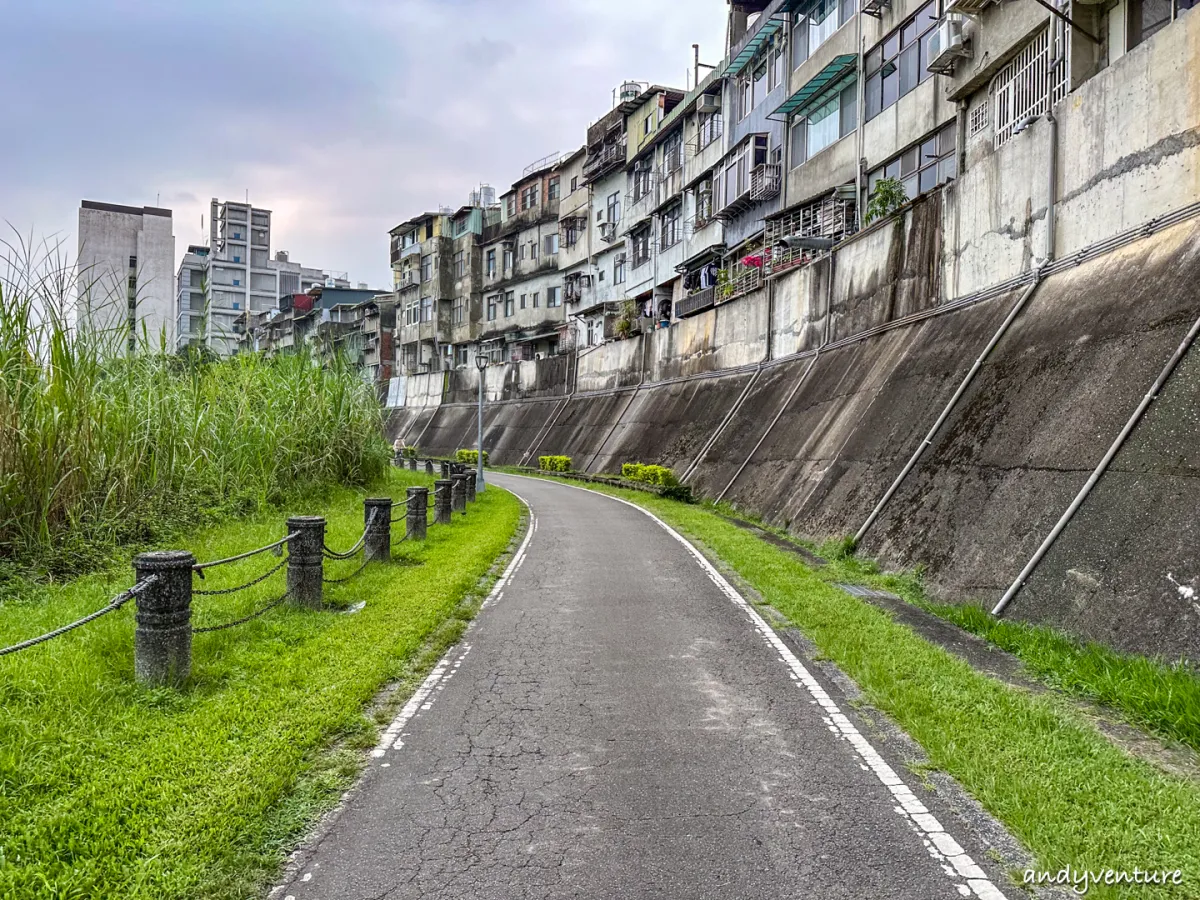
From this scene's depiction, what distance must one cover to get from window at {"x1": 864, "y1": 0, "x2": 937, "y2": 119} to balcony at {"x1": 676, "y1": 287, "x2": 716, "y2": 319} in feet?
34.0

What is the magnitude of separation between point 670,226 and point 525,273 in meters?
19.4

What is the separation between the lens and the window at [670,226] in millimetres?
43719

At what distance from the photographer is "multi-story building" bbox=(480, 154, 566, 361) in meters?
60.1

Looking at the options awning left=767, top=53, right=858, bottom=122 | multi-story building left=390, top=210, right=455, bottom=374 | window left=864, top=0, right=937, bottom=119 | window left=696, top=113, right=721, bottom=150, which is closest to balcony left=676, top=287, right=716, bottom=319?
window left=696, top=113, right=721, bottom=150

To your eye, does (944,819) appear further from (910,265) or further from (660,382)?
(660,382)

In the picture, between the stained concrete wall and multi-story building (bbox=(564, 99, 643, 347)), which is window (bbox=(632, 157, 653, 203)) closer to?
multi-story building (bbox=(564, 99, 643, 347))

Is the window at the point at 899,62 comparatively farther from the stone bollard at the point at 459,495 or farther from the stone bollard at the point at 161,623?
the stone bollard at the point at 161,623

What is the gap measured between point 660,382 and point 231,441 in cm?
2407

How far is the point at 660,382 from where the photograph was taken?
3669 cm

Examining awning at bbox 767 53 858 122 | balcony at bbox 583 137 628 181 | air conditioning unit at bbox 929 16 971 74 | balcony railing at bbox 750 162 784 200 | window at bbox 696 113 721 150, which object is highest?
balcony at bbox 583 137 628 181

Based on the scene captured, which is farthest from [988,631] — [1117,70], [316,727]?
[1117,70]

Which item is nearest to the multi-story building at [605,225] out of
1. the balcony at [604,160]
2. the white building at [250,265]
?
the balcony at [604,160]

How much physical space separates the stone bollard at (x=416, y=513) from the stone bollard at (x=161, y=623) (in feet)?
28.3

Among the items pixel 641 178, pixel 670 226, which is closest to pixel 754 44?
pixel 670 226
